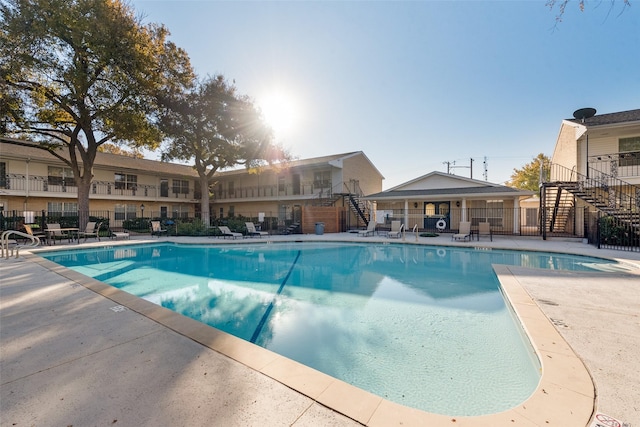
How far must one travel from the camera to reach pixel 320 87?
14031 mm

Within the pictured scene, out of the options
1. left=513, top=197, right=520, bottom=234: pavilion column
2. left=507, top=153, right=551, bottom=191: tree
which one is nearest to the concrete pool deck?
left=513, top=197, right=520, bottom=234: pavilion column

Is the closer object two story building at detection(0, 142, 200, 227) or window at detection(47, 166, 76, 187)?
two story building at detection(0, 142, 200, 227)

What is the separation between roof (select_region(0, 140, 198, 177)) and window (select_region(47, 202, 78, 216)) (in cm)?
356

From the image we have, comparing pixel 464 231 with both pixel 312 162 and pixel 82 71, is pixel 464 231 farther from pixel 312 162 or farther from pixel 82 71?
pixel 82 71

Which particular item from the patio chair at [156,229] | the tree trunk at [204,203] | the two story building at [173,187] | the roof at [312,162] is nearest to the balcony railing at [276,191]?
the two story building at [173,187]

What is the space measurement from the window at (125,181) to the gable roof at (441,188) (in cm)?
2228

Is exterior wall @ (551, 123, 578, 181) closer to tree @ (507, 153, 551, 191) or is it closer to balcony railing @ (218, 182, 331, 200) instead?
tree @ (507, 153, 551, 191)

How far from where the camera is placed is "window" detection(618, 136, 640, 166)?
14.9m

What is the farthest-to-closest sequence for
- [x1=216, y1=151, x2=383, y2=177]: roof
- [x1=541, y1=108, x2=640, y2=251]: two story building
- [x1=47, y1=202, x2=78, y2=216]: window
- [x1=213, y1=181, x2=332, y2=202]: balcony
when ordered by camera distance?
[x1=213, y1=181, x2=332, y2=202]: balcony, [x1=216, y1=151, x2=383, y2=177]: roof, [x1=47, y1=202, x2=78, y2=216]: window, [x1=541, y1=108, x2=640, y2=251]: two story building

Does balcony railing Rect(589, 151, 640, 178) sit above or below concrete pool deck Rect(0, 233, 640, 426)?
above

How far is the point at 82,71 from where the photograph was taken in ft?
46.7

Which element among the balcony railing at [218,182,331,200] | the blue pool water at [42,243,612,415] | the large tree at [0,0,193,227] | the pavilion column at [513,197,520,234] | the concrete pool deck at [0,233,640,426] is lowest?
the blue pool water at [42,243,612,415]

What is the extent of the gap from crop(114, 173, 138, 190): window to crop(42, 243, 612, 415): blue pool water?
15.5m

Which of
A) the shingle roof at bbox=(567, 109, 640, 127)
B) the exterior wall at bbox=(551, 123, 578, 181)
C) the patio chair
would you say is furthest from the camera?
the patio chair
